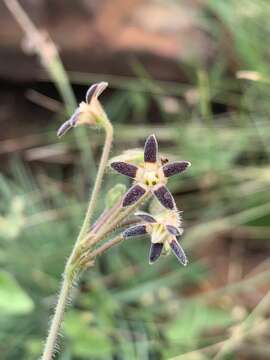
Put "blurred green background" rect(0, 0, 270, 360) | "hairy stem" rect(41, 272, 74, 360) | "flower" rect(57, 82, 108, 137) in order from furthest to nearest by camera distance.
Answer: "blurred green background" rect(0, 0, 270, 360)
"flower" rect(57, 82, 108, 137)
"hairy stem" rect(41, 272, 74, 360)

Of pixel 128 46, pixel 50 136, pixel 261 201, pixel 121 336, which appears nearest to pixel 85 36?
pixel 128 46

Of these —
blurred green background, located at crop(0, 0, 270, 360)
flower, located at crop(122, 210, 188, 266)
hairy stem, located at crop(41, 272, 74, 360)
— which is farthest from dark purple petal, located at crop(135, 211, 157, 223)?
blurred green background, located at crop(0, 0, 270, 360)

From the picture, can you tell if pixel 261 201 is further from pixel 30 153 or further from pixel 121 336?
pixel 30 153

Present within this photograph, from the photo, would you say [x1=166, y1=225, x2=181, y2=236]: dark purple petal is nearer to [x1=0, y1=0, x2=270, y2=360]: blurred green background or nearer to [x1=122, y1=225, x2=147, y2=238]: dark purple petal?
[x1=122, y1=225, x2=147, y2=238]: dark purple petal

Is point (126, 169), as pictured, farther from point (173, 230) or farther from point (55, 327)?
point (55, 327)

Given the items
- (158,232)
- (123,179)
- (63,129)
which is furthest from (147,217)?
(123,179)
